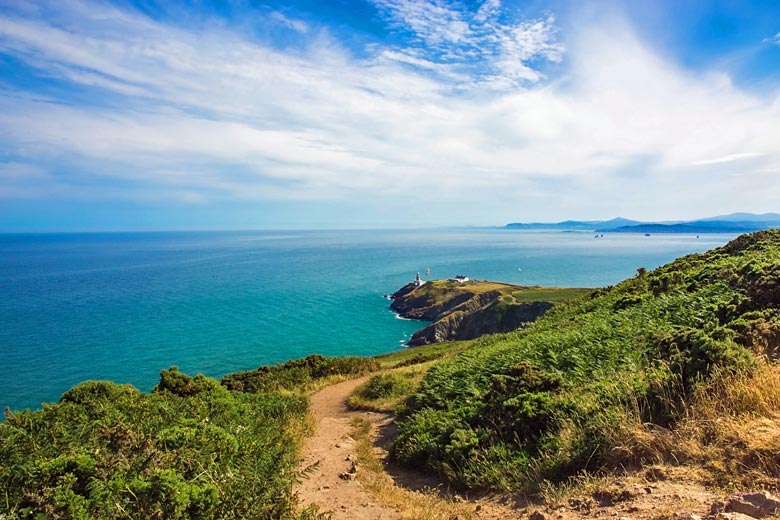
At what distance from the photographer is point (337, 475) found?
867cm

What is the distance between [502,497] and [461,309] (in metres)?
78.6

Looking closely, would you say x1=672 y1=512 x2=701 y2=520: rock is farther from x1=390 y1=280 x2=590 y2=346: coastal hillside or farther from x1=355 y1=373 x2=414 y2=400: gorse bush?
x1=390 y1=280 x2=590 y2=346: coastal hillside

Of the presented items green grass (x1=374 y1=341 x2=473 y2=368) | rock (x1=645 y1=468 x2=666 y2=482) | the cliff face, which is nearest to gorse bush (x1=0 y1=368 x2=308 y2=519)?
rock (x1=645 y1=468 x2=666 y2=482)

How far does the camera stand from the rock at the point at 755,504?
3602 millimetres

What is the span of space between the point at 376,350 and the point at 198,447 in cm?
6521

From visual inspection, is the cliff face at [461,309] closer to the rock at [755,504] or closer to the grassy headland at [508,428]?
the grassy headland at [508,428]

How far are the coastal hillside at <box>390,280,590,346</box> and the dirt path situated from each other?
42.5 m

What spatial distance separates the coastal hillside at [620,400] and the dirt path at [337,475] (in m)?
1.48

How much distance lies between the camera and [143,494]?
4484 millimetres

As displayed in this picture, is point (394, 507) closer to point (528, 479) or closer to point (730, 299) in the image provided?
point (528, 479)

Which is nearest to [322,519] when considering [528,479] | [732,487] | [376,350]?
[528,479]

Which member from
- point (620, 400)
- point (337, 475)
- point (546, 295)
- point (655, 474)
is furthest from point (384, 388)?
point (546, 295)

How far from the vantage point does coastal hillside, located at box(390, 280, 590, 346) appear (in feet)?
218

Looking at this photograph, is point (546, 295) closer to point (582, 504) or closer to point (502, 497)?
point (502, 497)
